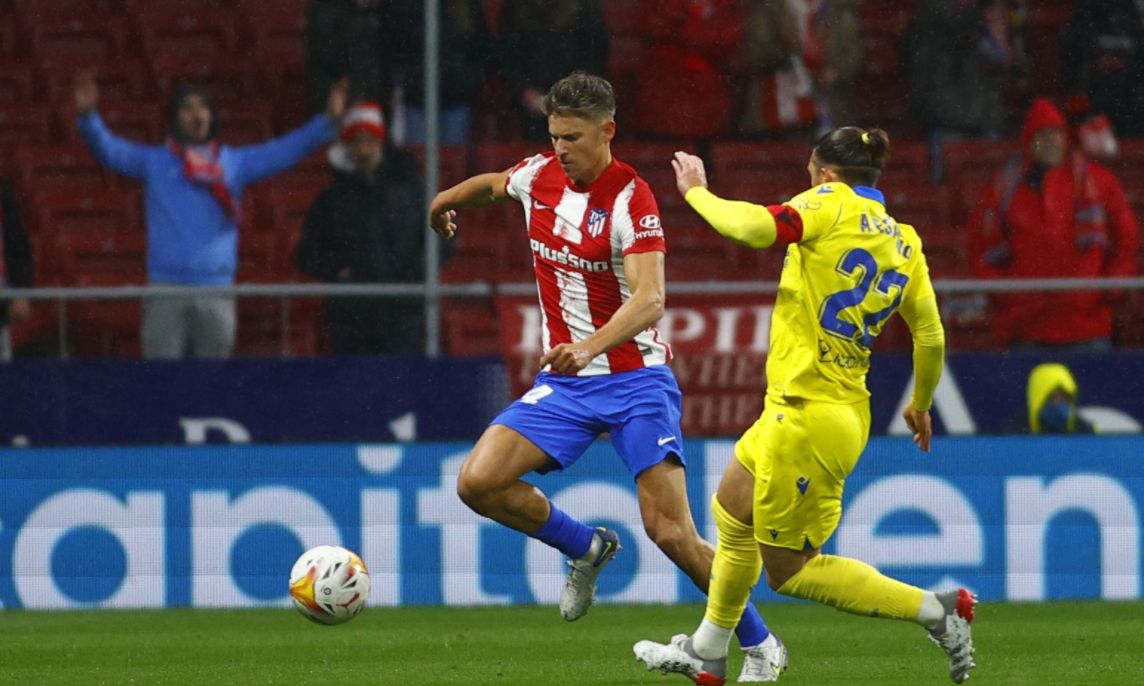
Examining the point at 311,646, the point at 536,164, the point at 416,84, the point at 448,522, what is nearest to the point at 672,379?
the point at 536,164

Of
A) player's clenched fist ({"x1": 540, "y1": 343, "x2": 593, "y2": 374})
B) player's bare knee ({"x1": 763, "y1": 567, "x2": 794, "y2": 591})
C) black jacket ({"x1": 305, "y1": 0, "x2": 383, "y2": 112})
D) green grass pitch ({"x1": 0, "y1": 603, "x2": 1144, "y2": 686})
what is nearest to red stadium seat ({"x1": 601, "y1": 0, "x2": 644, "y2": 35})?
black jacket ({"x1": 305, "y1": 0, "x2": 383, "y2": 112})

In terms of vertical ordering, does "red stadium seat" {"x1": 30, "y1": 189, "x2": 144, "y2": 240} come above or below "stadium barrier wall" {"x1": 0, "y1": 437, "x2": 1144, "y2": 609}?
above

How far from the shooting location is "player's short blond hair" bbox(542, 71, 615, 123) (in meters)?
6.82

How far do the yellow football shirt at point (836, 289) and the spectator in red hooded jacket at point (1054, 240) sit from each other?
4.00 m

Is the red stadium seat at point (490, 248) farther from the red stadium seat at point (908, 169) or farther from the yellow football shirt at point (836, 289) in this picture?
the yellow football shirt at point (836, 289)

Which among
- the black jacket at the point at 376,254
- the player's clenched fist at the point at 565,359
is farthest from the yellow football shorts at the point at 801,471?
the black jacket at the point at 376,254

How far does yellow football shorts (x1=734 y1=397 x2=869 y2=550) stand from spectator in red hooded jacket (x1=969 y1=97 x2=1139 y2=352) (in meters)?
4.17

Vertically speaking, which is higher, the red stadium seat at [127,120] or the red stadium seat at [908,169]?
the red stadium seat at [127,120]

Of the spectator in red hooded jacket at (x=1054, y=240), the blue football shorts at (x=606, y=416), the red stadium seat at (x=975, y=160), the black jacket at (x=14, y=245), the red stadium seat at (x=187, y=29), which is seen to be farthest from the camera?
the red stadium seat at (x=187, y=29)

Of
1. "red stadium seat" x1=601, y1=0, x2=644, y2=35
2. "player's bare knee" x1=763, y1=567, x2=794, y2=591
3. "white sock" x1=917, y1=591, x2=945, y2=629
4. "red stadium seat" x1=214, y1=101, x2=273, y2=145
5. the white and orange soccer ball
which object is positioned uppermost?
"red stadium seat" x1=601, y1=0, x2=644, y2=35

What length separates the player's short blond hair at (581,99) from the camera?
682 cm

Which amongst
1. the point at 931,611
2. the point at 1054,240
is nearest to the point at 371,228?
the point at 1054,240

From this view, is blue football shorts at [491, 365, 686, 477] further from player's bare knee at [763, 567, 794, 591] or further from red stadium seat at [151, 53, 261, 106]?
red stadium seat at [151, 53, 261, 106]

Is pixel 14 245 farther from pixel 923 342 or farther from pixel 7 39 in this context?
pixel 923 342
